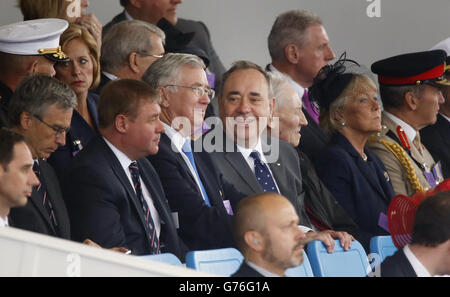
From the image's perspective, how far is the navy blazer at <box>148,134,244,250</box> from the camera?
336 cm

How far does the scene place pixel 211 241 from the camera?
3.37 metres

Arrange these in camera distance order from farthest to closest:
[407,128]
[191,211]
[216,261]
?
1. [407,128]
2. [191,211]
3. [216,261]

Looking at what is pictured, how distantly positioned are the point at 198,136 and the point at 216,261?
102cm

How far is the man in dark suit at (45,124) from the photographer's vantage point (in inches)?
118

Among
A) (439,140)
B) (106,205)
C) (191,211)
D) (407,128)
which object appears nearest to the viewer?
(106,205)

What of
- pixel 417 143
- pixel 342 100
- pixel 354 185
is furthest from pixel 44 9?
pixel 417 143

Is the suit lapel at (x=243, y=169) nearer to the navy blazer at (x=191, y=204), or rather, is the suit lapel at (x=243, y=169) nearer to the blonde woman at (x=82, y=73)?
the navy blazer at (x=191, y=204)

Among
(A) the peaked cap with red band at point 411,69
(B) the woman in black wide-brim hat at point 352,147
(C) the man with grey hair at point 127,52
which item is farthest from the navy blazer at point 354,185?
(C) the man with grey hair at point 127,52

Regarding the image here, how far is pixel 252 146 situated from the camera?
3.85 m

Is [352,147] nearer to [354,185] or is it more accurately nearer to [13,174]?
[354,185]

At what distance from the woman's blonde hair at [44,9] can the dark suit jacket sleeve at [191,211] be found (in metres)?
0.95

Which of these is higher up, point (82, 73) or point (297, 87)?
point (82, 73)

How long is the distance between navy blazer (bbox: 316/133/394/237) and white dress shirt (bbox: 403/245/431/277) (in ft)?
4.02
